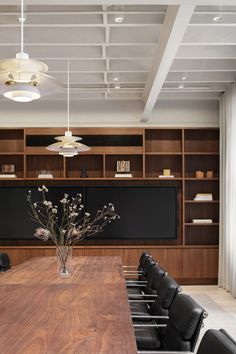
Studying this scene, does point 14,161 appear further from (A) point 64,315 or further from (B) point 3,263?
(A) point 64,315

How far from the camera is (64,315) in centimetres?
248

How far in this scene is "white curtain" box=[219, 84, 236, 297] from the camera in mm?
6840

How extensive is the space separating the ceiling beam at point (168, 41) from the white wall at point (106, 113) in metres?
1.57

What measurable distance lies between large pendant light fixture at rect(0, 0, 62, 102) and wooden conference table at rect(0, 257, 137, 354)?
4.03 ft

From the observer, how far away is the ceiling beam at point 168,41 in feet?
12.3

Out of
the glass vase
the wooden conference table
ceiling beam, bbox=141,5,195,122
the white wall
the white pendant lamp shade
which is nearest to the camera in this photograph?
the wooden conference table

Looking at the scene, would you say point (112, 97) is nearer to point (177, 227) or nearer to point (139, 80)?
point (139, 80)

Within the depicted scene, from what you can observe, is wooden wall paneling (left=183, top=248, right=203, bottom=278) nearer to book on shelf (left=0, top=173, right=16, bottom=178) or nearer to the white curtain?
the white curtain

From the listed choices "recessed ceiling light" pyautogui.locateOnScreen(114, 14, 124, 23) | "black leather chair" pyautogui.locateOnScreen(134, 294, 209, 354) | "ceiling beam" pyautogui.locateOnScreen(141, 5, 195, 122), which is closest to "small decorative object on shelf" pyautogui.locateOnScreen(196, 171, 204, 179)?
"ceiling beam" pyautogui.locateOnScreen(141, 5, 195, 122)

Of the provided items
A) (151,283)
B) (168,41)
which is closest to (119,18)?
(168,41)

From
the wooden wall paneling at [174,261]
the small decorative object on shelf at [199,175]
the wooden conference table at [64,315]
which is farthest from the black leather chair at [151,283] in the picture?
the small decorative object on shelf at [199,175]

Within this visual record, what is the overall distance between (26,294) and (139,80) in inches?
168

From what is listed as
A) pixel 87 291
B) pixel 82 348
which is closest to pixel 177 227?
pixel 87 291

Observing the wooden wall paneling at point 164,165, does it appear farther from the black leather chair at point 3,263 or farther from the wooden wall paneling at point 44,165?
the black leather chair at point 3,263
